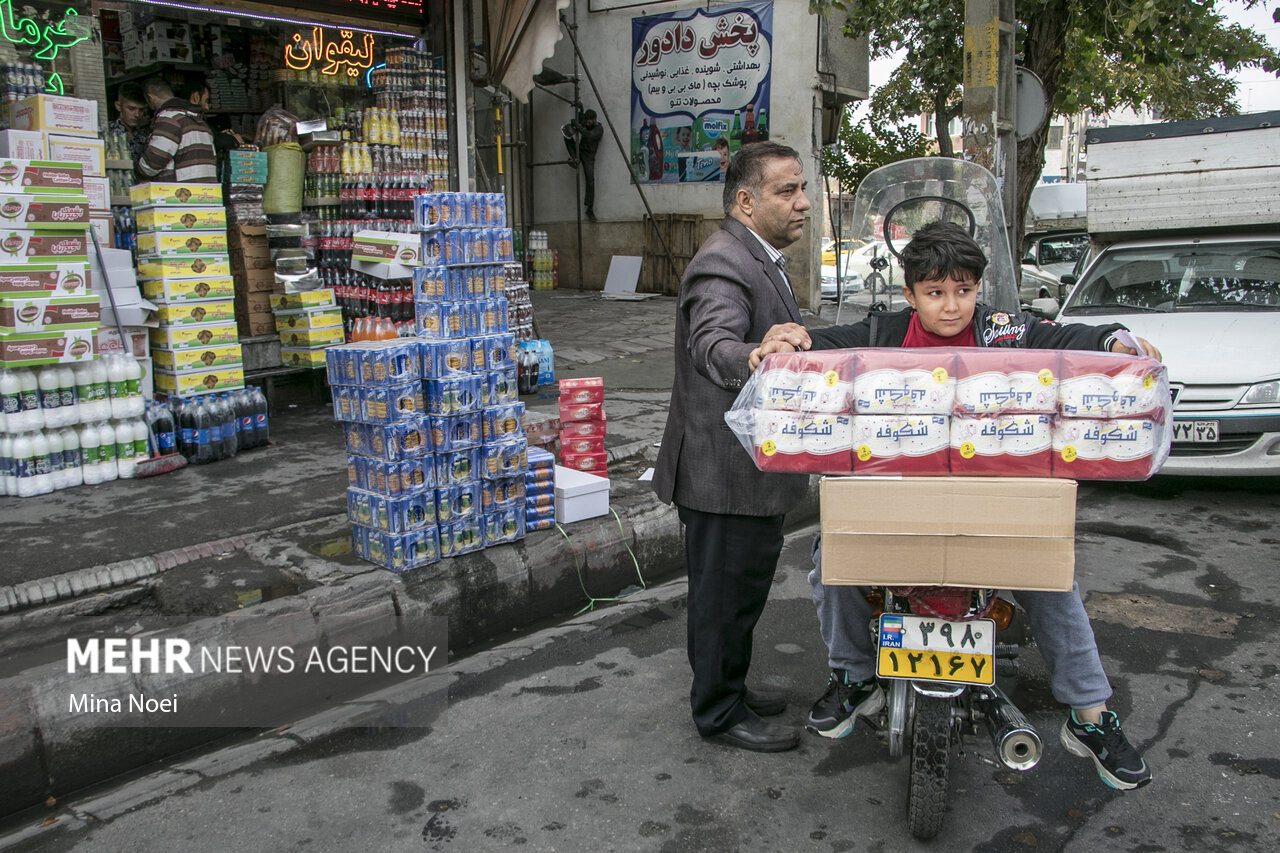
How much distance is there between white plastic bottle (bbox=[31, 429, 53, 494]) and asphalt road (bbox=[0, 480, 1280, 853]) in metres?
2.71

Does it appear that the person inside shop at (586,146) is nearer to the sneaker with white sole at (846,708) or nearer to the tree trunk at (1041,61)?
the tree trunk at (1041,61)

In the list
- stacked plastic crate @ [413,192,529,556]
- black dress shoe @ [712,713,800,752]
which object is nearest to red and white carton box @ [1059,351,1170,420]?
black dress shoe @ [712,713,800,752]

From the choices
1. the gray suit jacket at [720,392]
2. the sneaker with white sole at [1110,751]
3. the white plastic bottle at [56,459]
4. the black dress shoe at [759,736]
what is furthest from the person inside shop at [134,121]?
the sneaker with white sole at [1110,751]

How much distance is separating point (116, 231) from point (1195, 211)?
299 inches

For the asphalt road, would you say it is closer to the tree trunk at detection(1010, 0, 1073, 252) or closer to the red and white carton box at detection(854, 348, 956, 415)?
the red and white carton box at detection(854, 348, 956, 415)

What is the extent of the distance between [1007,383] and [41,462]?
17.2 feet

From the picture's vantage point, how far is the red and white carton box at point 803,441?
2.48m

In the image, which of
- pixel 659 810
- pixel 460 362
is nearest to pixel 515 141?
pixel 460 362

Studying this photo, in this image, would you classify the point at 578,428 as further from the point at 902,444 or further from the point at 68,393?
the point at 902,444

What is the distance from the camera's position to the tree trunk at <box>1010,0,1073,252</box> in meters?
10.5

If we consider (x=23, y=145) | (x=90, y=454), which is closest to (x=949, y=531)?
(x=90, y=454)

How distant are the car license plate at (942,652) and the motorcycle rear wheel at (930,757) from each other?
0.09 metres

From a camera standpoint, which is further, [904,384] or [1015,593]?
[1015,593]

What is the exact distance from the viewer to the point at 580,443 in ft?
19.3
